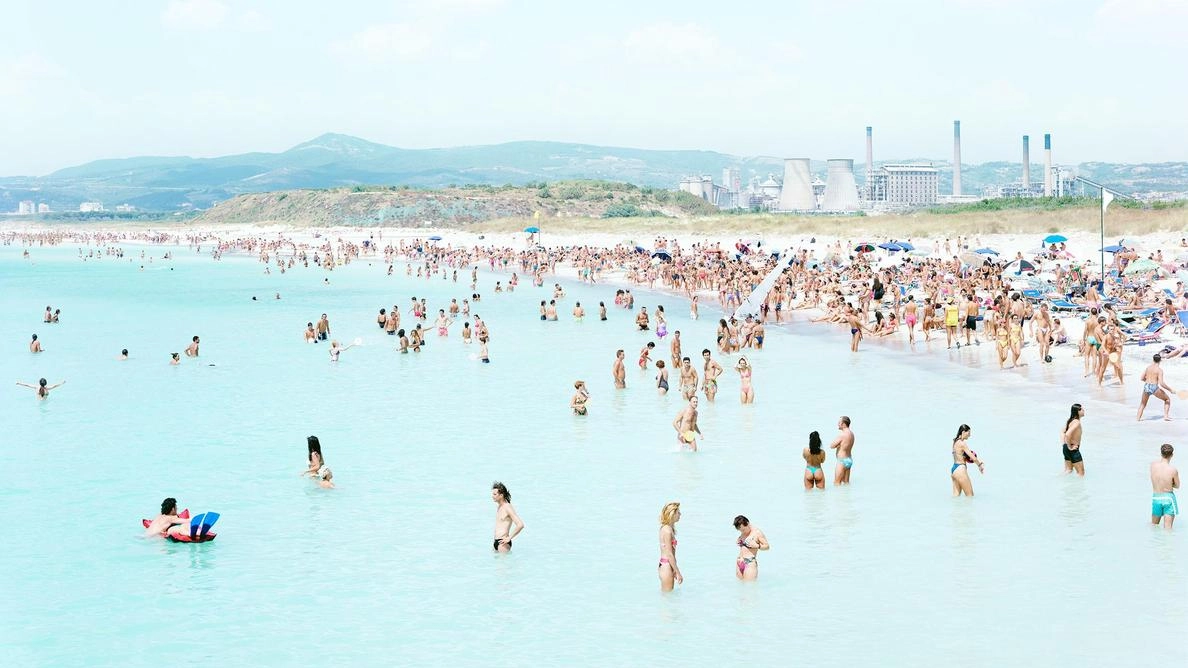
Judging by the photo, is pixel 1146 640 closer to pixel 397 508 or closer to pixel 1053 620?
pixel 1053 620

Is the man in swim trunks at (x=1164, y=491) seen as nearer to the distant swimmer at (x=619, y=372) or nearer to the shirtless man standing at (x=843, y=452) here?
the shirtless man standing at (x=843, y=452)

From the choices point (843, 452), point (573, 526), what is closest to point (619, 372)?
point (843, 452)

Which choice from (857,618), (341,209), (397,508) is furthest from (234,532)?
(341,209)

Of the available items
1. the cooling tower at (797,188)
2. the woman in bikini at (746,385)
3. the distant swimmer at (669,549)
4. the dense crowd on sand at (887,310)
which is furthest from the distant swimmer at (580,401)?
the cooling tower at (797,188)

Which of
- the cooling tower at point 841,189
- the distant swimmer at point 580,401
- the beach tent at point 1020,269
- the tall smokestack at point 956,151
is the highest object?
the tall smokestack at point 956,151

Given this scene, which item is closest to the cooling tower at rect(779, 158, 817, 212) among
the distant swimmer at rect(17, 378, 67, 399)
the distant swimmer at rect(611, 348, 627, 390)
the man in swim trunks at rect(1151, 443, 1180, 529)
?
the distant swimmer at rect(611, 348, 627, 390)

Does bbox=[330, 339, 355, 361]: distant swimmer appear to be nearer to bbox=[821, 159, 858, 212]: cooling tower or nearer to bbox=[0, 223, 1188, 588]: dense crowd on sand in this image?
bbox=[0, 223, 1188, 588]: dense crowd on sand

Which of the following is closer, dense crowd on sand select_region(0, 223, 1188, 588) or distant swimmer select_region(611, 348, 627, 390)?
dense crowd on sand select_region(0, 223, 1188, 588)
